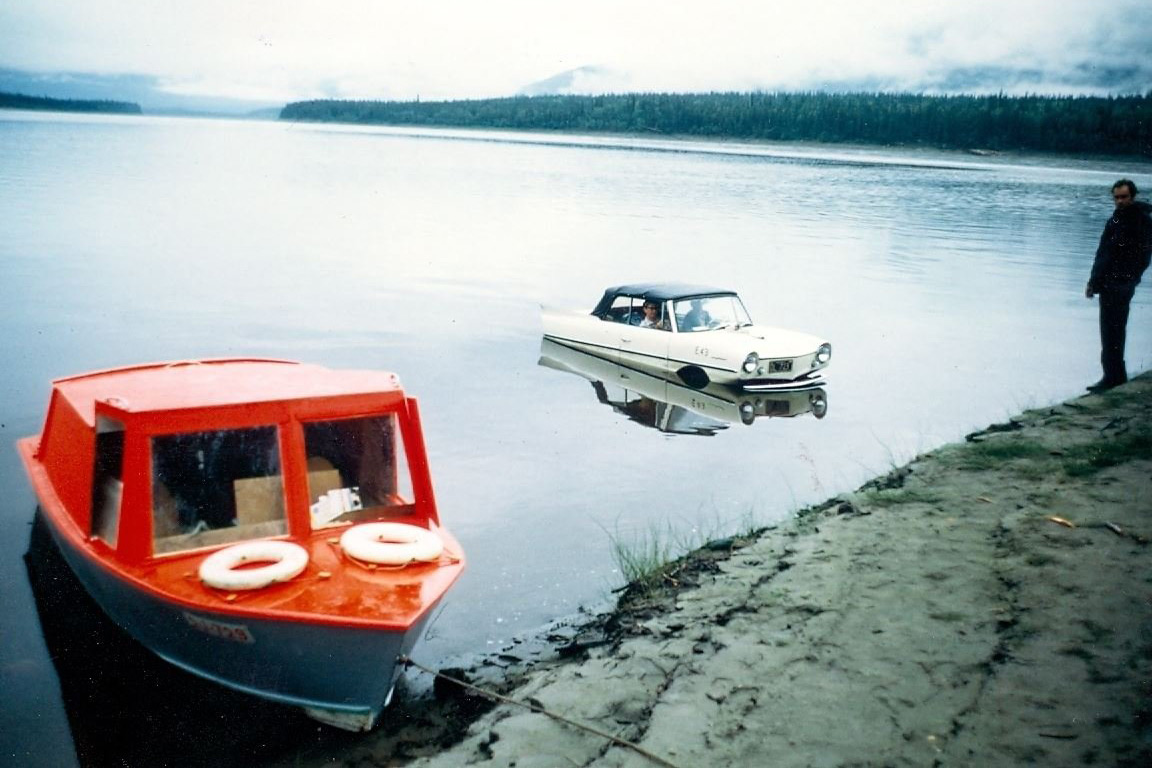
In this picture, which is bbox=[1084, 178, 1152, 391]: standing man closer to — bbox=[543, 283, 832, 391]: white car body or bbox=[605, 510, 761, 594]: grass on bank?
bbox=[543, 283, 832, 391]: white car body

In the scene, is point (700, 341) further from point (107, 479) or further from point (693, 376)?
point (107, 479)

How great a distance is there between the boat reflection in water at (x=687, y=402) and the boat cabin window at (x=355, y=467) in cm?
695

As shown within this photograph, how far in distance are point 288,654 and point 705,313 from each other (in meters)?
11.5

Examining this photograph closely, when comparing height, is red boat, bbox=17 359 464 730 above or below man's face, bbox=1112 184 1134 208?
below

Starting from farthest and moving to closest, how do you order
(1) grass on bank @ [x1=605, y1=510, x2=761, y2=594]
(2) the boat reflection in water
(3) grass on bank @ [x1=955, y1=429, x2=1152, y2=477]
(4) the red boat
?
(2) the boat reflection in water → (3) grass on bank @ [x1=955, y1=429, x2=1152, y2=477] → (1) grass on bank @ [x1=605, y1=510, x2=761, y2=594] → (4) the red boat

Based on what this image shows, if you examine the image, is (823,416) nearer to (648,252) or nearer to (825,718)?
(825,718)

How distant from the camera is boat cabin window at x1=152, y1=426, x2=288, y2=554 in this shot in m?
6.04

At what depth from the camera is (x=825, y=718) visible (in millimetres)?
4668

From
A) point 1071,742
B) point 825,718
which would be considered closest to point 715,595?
point 825,718

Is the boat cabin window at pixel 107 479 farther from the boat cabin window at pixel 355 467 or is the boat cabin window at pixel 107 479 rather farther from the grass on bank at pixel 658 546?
the grass on bank at pixel 658 546

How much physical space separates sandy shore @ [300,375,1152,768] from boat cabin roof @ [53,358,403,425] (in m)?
2.61

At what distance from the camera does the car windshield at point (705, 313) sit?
15.5 meters

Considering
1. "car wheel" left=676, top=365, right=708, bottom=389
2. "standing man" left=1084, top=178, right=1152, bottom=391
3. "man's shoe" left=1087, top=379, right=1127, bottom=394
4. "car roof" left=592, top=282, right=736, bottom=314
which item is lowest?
"car wheel" left=676, top=365, right=708, bottom=389

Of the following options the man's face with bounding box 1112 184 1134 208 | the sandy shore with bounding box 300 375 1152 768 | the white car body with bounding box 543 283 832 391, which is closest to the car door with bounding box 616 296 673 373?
the white car body with bounding box 543 283 832 391
